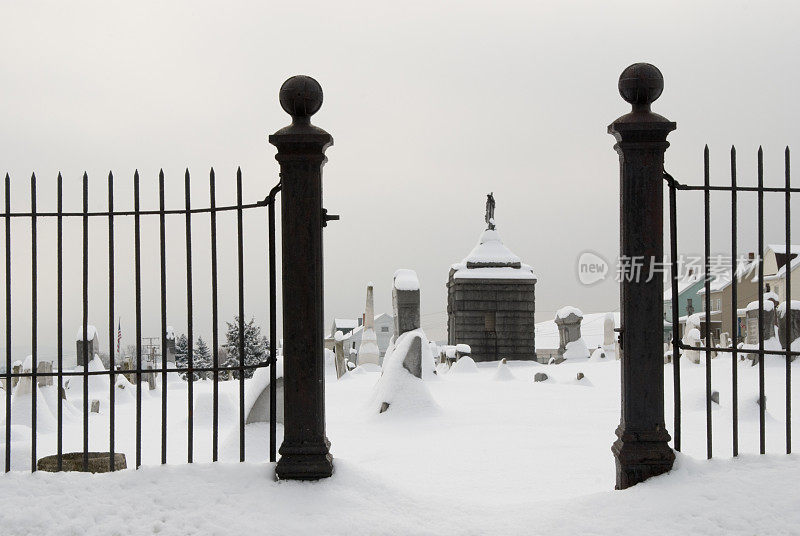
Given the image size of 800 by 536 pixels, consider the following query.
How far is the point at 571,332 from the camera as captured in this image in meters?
26.5

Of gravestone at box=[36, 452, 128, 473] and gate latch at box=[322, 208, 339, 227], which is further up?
gate latch at box=[322, 208, 339, 227]

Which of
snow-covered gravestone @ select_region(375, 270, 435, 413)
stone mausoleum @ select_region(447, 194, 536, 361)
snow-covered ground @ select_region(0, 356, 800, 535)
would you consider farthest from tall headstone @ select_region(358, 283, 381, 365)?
snow-covered ground @ select_region(0, 356, 800, 535)

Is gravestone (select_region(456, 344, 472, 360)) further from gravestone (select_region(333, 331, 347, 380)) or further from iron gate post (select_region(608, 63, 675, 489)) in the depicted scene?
iron gate post (select_region(608, 63, 675, 489))

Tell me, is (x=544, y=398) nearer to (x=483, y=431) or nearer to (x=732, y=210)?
(x=483, y=431)

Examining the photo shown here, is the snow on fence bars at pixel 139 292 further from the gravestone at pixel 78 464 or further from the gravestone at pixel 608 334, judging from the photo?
the gravestone at pixel 608 334

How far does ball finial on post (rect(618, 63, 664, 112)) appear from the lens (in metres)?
4.67

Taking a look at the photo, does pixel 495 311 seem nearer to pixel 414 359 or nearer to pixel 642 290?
pixel 414 359

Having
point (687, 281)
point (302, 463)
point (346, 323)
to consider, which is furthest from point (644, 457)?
point (346, 323)

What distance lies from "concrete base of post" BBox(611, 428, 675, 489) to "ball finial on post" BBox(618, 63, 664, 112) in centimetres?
219

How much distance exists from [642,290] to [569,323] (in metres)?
22.3

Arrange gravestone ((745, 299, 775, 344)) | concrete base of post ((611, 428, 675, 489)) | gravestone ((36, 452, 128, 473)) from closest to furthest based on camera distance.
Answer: concrete base of post ((611, 428, 675, 489))
gravestone ((36, 452, 128, 473))
gravestone ((745, 299, 775, 344))

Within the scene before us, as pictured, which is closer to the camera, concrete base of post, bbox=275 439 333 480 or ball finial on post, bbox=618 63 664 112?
concrete base of post, bbox=275 439 333 480

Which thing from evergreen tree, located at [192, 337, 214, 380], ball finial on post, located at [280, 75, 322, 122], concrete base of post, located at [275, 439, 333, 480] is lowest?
evergreen tree, located at [192, 337, 214, 380]

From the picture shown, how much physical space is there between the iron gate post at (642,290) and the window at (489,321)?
67.6 ft
